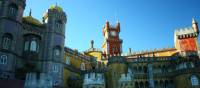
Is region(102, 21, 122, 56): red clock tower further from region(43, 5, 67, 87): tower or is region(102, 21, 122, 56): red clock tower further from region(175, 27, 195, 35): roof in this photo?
region(43, 5, 67, 87): tower

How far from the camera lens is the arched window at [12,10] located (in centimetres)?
5585

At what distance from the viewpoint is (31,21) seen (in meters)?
61.6

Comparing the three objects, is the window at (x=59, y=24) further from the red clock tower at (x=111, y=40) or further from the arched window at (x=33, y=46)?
the red clock tower at (x=111, y=40)

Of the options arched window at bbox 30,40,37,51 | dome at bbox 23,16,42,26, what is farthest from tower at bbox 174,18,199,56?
arched window at bbox 30,40,37,51

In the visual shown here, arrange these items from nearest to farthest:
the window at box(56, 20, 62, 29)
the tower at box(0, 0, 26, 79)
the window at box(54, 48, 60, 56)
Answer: the tower at box(0, 0, 26, 79) → the window at box(54, 48, 60, 56) → the window at box(56, 20, 62, 29)

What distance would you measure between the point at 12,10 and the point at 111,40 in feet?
162

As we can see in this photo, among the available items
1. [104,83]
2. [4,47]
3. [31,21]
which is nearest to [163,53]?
[104,83]

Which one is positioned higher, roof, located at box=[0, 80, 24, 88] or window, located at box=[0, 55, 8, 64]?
window, located at box=[0, 55, 8, 64]

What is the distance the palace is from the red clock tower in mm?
25128

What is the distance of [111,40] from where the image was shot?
330ft

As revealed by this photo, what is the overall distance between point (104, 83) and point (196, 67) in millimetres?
20770

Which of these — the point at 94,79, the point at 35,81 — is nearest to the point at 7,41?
the point at 35,81

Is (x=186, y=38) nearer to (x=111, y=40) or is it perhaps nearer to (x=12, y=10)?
(x=111, y=40)

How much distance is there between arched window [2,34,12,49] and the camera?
53131mm
